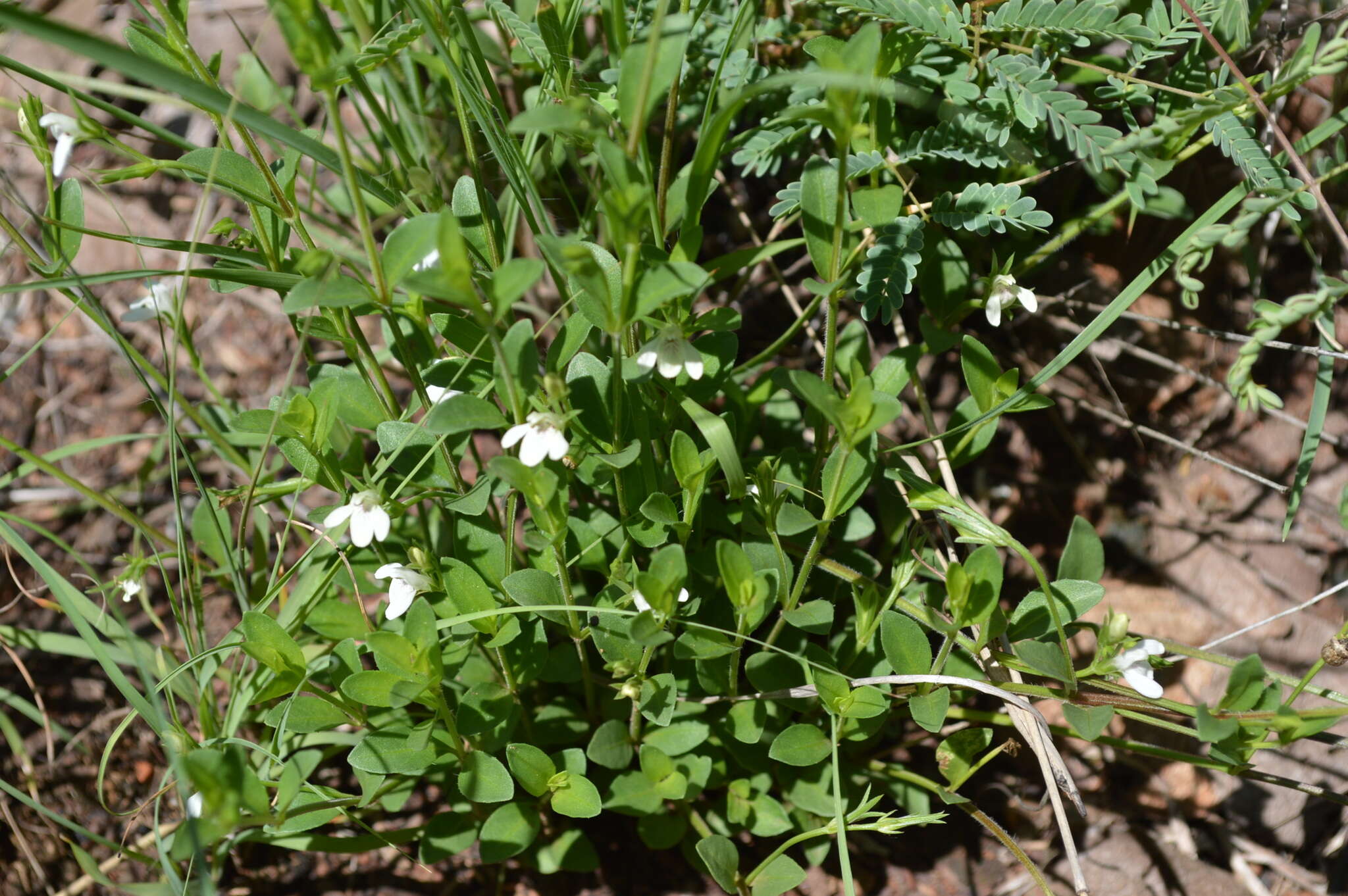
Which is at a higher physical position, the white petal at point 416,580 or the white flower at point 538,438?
the white flower at point 538,438

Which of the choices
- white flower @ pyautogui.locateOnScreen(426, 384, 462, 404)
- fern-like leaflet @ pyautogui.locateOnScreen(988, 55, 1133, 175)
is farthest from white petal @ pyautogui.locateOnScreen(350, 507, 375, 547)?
fern-like leaflet @ pyautogui.locateOnScreen(988, 55, 1133, 175)

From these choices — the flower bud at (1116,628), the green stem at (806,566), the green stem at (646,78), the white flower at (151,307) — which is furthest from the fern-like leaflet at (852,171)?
the white flower at (151,307)

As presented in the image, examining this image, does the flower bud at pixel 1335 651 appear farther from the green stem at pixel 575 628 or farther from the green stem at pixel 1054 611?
the green stem at pixel 575 628

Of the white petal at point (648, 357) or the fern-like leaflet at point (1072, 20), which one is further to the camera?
the fern-like leaflet at point (1072, 20)

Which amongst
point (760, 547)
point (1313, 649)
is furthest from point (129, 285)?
point (1313, 649)

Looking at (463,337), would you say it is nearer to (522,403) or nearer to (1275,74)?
(522,403)

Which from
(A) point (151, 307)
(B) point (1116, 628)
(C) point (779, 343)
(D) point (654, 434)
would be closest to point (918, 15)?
(C) point (779, 343)

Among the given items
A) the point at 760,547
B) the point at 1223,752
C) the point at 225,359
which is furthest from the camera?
the point at 225,359
